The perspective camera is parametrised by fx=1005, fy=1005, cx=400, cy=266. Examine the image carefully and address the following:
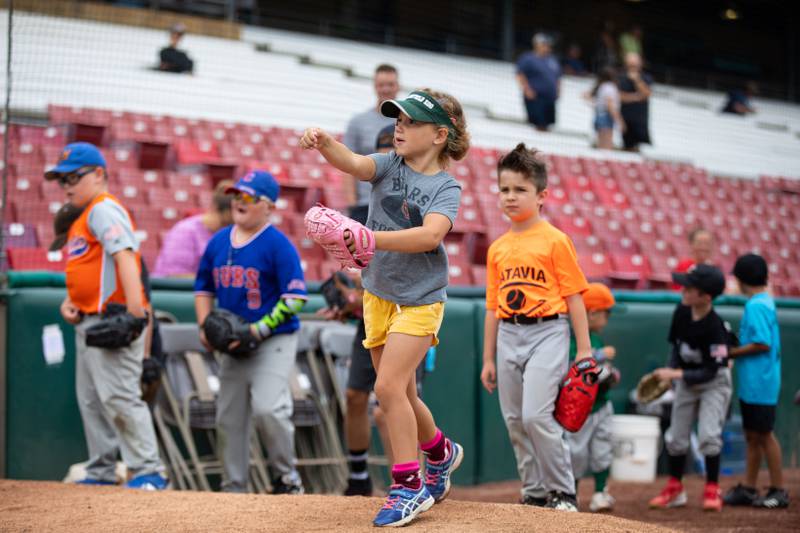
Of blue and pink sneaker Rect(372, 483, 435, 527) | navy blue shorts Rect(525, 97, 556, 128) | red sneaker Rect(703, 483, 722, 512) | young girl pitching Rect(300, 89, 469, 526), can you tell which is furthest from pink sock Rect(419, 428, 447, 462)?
navy blue shorts Rect(525, 97, 556, 128)

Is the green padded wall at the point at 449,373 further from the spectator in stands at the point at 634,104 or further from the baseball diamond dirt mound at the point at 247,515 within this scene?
the spectator in stands at the point at 634,104

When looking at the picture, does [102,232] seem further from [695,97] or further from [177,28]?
[695,97]

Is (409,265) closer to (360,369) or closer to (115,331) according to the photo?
(360,369)

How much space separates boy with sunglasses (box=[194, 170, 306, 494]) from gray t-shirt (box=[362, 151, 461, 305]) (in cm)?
136

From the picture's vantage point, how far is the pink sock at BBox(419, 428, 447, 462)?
403 cm

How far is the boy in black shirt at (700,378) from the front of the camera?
596cm

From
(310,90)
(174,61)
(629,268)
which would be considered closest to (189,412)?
(629,268)

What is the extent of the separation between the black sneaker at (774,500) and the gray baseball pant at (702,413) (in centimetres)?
45

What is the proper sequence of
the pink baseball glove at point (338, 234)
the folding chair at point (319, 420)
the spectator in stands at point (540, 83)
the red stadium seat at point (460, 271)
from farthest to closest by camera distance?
the spectator in stands at point (540, 83) → the red stadium seat at point (460, 271) → the folding chair at point (319, 420) → the pink baseball glove at point (338, 234)

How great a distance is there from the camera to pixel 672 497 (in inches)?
236

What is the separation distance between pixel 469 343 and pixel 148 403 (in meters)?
2.31

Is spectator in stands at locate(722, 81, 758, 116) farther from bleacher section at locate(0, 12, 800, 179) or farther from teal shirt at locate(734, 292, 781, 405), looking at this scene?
teal shirt at locate(734, 292, 781, 405)

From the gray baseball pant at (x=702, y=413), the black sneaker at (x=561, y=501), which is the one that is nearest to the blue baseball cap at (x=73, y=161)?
the black sneaker at (x=561, y=501)

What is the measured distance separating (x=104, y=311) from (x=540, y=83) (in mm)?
10469
